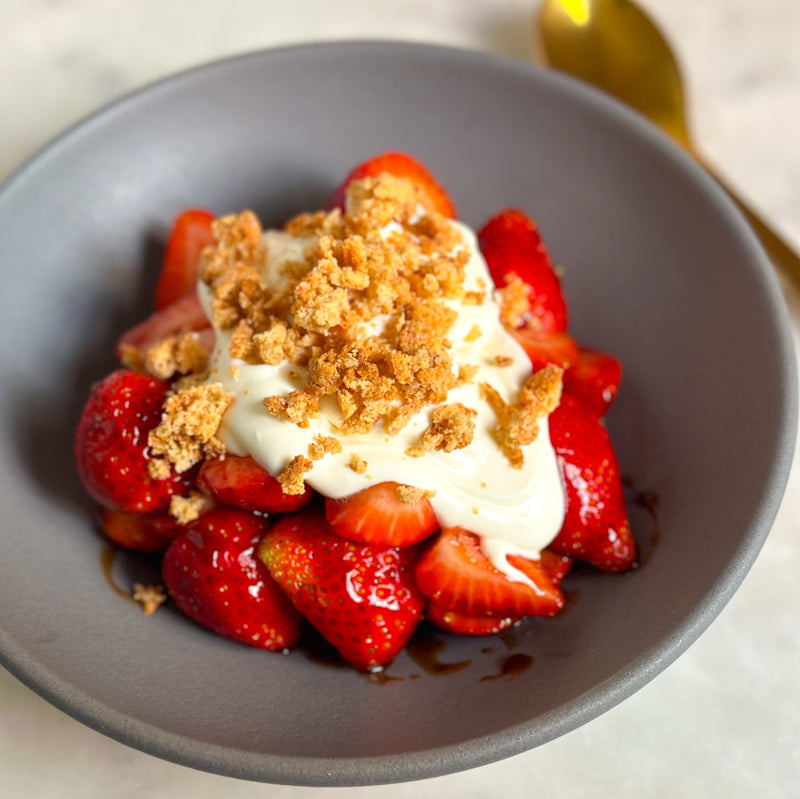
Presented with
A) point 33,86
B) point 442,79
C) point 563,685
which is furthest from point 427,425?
point 33,86

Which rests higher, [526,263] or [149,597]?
[526,263]

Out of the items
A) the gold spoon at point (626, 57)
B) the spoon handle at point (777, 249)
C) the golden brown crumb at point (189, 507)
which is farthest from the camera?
the gold spoon at point (626, 57)

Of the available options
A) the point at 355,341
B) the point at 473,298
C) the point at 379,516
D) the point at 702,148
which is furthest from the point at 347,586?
the point at 702,148

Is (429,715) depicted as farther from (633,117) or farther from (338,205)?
(633,117)

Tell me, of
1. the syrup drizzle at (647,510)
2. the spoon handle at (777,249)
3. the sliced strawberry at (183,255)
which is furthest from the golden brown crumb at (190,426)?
the spoon handle at (777,249)

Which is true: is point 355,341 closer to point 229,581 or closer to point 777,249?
point 229,581

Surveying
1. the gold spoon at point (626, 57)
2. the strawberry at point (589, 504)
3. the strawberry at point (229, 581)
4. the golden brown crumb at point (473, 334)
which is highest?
the gold spoon at point (626, 57)

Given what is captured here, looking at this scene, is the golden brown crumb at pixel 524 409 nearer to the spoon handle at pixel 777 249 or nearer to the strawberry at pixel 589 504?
the strawberry at pixel 589 504

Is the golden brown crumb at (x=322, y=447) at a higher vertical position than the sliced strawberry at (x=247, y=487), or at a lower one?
higher
